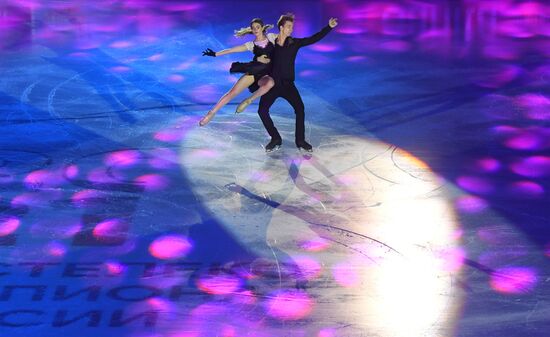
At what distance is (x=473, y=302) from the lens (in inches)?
257

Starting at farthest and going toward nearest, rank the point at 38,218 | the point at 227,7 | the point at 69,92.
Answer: the point at 227,7
the point at 69,92
the point at 38,218

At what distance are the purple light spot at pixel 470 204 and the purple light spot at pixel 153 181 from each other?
2.20 meters

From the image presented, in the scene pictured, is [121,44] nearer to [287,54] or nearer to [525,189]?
[287,54]

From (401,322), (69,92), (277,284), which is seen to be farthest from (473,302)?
(69,92)

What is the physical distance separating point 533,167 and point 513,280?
2.18 m

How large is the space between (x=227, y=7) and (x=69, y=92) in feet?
12.1

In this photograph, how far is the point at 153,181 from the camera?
27.7 ft

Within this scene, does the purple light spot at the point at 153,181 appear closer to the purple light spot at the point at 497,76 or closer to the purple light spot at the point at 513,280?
the purple light spot at the point at 513,280

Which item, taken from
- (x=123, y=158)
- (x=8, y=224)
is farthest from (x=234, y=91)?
(x=8, y=224)

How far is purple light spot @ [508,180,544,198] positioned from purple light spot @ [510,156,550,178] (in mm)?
216

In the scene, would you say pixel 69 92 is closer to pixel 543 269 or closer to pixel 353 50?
pixel 353 50

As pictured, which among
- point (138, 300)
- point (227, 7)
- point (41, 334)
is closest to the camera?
point (41, 334)

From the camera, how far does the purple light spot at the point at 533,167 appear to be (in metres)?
8.66

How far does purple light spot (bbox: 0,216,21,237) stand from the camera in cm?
748
